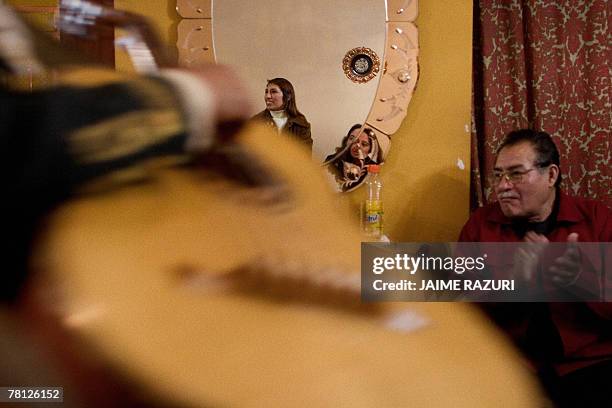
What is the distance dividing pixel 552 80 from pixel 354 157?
688 mm

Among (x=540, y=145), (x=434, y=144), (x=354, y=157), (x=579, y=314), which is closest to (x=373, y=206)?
(x=354, y=157)

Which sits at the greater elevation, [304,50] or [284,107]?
[304,50]

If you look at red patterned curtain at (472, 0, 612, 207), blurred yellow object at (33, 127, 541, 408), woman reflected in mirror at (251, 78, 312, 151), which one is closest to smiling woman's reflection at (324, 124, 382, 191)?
woman reflected in mirror at (251, 78, 312, 151)

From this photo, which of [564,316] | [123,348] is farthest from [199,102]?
[564,316]

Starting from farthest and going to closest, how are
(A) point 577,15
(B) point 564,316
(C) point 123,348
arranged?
(A) point 577,15 → (B) point 564,316 → (C) point 123,348

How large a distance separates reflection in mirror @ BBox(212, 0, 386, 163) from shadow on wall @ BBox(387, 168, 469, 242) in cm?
30

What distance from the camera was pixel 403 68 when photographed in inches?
62.9

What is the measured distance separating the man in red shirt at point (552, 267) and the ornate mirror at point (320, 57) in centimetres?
47

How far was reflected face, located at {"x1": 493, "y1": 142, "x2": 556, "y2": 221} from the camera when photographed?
1.22 m

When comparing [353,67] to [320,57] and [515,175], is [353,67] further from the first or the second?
[515,175]

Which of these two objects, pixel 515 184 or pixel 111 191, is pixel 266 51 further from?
pixel 111 191

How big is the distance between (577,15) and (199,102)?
1.65 metres

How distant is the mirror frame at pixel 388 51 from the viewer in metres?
1.59

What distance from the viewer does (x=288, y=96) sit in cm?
163
